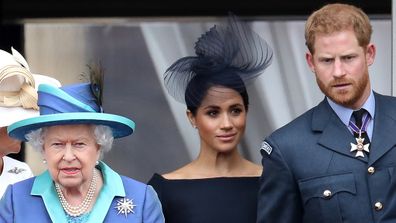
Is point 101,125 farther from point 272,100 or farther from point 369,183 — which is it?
point 272,100

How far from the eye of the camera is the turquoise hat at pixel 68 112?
169 inches

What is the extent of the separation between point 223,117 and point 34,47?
1.96 meters

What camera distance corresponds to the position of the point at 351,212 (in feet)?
14.1

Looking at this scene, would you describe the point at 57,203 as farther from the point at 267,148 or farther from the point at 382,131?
the point at 382,131

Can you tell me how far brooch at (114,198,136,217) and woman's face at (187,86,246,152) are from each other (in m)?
0.70

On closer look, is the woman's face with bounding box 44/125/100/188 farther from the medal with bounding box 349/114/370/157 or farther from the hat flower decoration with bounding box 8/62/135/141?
the medal with bounding box 349/114/370/157

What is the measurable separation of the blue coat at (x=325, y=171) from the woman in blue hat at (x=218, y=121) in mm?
543

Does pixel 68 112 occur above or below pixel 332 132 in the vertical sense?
above

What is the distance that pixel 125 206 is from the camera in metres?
4.41

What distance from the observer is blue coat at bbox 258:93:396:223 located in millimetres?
4297

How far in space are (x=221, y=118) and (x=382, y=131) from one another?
2.79 ft

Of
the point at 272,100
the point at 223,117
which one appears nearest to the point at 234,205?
the point at 223,117

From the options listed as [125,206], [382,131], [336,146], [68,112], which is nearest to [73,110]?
[68,112]

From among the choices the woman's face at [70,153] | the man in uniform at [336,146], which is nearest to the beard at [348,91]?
the man in uniform at [336,146]
